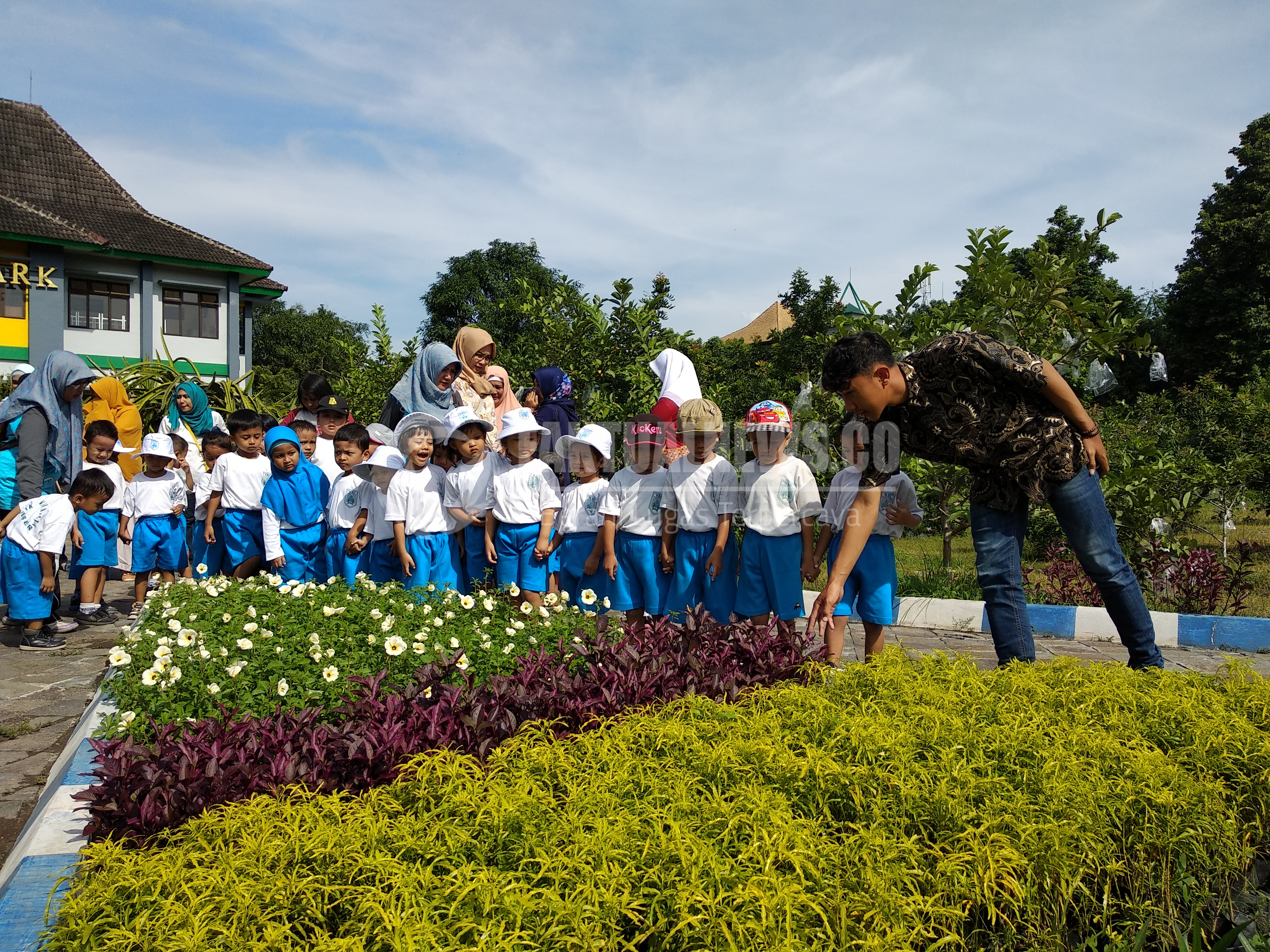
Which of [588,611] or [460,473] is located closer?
[588,611]

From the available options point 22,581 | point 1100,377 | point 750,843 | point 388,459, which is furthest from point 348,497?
point 1100,377

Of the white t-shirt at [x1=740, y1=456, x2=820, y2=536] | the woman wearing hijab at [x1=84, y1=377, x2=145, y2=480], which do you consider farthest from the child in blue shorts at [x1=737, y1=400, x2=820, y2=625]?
the woman wearing hijab at [x1=84, y1=377, x2=145, y2=480]

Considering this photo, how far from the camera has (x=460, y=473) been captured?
5.84 m

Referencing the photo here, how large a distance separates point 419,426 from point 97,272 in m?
22.6

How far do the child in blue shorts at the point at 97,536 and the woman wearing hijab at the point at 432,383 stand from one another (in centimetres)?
256

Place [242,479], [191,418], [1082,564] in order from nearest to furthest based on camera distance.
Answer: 1. [1082,564]
2. [242,479]
3. [191,418]

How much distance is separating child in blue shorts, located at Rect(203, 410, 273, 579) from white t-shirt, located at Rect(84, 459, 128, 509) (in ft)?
3.81

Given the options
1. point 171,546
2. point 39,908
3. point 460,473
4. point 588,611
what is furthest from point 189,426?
point 39,908

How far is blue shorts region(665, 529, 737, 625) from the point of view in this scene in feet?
17.1

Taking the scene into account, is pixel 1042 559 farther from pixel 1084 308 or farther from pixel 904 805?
pixel 904 805

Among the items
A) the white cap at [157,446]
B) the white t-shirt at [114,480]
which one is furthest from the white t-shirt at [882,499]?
the white t-shirt at [114,480]

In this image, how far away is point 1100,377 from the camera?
7152mm

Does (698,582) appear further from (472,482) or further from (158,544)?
(158,544)

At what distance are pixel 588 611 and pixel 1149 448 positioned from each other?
16.0 ft
